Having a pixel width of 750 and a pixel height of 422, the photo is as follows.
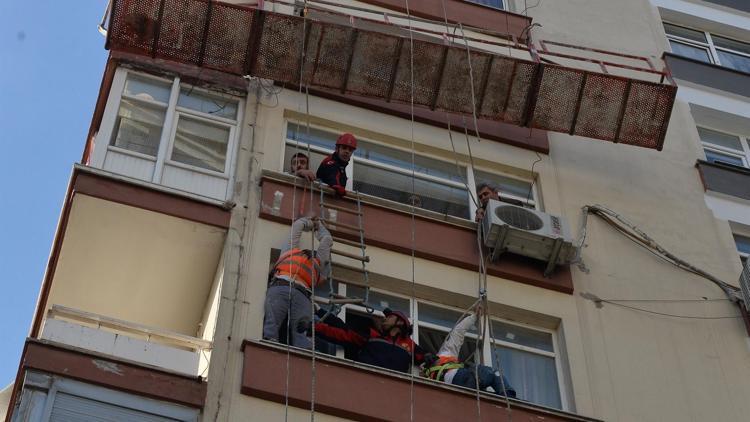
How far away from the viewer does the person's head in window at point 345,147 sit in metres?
17.7

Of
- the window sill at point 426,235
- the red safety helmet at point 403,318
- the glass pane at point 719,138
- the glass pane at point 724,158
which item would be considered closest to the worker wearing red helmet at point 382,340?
the red safety helmet at point 403,318

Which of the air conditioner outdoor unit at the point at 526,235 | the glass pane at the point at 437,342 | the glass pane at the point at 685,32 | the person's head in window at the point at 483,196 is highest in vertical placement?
the glass pane at the point at 685,32

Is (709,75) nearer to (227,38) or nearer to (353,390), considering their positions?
(227,38)

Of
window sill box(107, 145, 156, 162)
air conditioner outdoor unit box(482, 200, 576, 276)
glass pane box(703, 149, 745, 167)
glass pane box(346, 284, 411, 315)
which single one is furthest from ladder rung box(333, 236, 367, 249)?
glass pane box(703, 149, 745, 167)

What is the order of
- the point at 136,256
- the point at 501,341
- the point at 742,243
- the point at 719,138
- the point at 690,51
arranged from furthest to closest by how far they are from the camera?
the point at 690,51, the point at 719,138, the point at 742,243, the point at 501,341, the point at 136,256

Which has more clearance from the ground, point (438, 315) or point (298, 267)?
point (438, 315)

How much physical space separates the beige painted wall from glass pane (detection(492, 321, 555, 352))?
24 centimetres

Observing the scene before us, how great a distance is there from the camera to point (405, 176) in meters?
18.8

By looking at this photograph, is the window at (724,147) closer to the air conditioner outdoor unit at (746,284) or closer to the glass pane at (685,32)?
the glass pane at (685,32)

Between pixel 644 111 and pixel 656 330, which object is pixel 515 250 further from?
pixel 644 111

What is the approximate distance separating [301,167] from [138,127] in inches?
89.9

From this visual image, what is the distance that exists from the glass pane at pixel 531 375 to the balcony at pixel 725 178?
5.56 m

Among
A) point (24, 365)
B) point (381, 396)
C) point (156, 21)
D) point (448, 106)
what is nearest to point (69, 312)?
point (24, 365)

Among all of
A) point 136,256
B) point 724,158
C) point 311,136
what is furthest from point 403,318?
point 724,158
